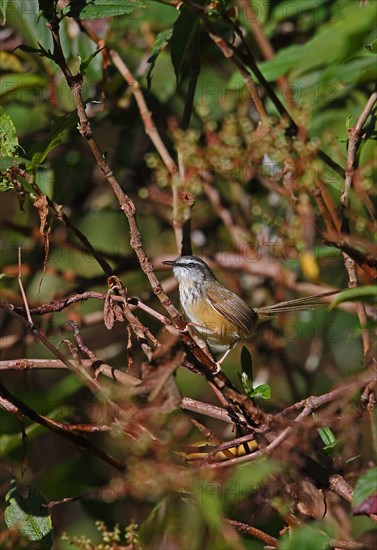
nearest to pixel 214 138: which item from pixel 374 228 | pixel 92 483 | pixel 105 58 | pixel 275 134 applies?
pixel 105 58

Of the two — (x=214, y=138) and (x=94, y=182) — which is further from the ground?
(x=214, y=138)

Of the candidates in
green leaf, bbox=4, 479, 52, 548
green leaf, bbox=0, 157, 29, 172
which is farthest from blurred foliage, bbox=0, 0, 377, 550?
green leaf, bbox=4, 479, 52, 548

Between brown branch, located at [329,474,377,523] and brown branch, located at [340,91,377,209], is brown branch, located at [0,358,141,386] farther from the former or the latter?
brown branch, located at [340,91,377,209]

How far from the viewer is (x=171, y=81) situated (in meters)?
4.26

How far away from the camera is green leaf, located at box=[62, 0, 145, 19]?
2.33 metres

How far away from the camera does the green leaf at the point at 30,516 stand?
215 centimetres

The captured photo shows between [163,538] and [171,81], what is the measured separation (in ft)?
10.2

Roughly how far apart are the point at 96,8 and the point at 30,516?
4.93 ft

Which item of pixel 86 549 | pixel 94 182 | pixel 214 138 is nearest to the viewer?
pixel 86 549

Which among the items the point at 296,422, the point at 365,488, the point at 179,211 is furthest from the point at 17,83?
the point at 365,488

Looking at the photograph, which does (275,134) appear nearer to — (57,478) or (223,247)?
(57,478)

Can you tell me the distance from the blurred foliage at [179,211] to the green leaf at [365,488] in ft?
0.57

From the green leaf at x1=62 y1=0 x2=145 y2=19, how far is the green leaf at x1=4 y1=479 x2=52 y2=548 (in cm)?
138

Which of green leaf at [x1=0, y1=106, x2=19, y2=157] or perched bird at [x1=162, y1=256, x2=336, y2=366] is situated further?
perched bird at [x1=162, y1=256, x2=336, y2=366]
